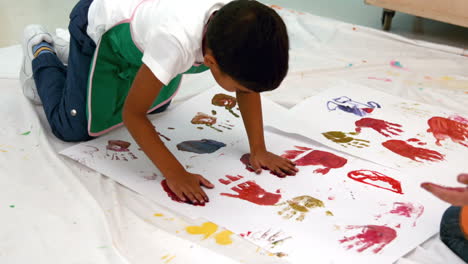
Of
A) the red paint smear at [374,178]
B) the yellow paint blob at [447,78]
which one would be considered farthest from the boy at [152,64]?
the yellow paint blob at [447,78]

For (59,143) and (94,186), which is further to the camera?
(59,143)

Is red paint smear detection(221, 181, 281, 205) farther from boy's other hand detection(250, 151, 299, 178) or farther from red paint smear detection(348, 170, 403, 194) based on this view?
red paint smear detection(348, 170, 403, 194)

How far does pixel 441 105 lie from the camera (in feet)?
4.73

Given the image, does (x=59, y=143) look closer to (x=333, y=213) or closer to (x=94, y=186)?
(x=94, y=186)

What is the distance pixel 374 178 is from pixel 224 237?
0.36 meters

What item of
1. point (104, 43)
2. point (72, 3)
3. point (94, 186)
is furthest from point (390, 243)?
point (72, 3)

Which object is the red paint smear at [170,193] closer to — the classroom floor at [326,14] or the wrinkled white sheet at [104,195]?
the wrinkled white sheet at [104,195]

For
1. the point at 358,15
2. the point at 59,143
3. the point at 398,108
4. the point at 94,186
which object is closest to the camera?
the point at 94,186

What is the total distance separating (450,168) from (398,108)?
0.98ft

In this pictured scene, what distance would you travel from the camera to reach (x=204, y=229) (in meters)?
0.95

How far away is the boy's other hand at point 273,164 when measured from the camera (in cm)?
110

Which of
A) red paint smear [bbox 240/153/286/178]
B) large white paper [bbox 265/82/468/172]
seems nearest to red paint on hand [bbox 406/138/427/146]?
large white paper [bbox 265/82/468/172]

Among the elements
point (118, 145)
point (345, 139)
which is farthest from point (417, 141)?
point (118, 145)

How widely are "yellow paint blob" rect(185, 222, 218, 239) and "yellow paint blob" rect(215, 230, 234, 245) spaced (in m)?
0.01
